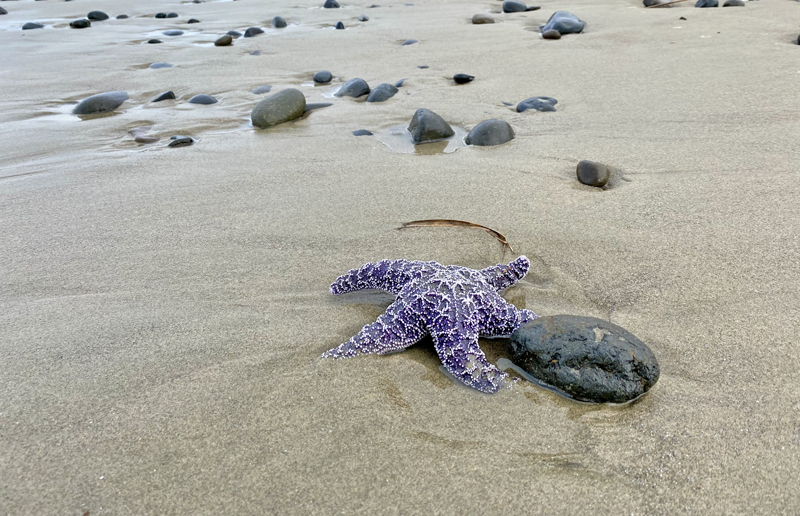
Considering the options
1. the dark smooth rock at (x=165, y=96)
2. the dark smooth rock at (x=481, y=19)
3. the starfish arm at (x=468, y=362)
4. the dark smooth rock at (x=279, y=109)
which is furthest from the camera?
the dark smooth rock at (x=481, y=19)

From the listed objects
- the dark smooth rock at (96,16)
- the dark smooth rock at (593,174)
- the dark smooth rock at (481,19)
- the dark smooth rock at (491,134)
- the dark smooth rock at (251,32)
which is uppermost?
the dark smooth rock at (96,16)

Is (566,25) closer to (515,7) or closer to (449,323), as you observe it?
(515,7)

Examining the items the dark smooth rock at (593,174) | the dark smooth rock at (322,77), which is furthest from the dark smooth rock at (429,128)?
the dark smooth rock at (322,77)

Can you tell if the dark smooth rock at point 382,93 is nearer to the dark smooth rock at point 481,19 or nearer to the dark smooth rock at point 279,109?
the dark smooth rock at point 279,109

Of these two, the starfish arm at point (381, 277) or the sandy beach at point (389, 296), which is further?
the starfish arm at point (381, 277)

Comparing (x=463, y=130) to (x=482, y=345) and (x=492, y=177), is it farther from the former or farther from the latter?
(x=482, y=345)

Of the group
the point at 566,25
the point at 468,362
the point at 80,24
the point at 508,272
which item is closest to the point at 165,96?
the point at 508,272

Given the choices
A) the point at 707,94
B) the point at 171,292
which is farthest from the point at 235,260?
the point at 707,94
